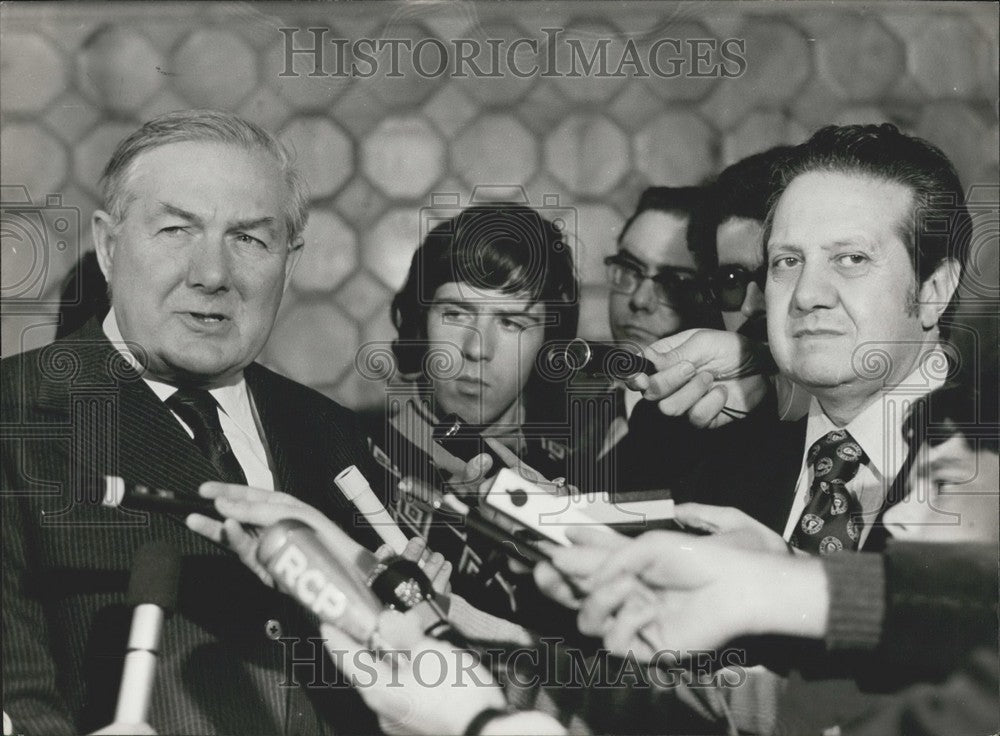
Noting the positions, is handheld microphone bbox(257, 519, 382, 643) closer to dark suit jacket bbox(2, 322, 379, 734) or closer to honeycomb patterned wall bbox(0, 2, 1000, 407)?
dark suit jacket bbox(2, 322, 379, 734)

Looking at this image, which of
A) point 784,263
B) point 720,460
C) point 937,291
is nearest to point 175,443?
point 720,460

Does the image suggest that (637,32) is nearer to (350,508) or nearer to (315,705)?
(350,508)

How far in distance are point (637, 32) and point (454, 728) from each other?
1.43 m

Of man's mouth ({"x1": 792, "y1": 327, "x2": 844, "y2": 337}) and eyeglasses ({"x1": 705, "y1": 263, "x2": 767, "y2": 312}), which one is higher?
eyeglasses ({"x1": 705, "y1": 263, "x2": 767, "y2": 312})

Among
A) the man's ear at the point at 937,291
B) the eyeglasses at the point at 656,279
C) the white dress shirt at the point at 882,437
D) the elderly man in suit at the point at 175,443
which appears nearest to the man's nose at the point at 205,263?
the elderly man in suit at the point at 175,443

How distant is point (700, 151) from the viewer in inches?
83.7

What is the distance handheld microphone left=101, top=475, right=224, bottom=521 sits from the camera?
192 centimetres

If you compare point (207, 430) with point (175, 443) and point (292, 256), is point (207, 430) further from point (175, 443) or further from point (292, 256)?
point (292, 256)

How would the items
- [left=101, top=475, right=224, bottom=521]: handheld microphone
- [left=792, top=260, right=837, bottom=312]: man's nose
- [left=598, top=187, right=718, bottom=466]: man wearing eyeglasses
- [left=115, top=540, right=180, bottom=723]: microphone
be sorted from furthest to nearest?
[left=598, top=187, right=718, bottom=466]: man wearing eyeglasses → [left=792, top=260, right=837, bottom=312]: man's nose → [left=101, top=475, right=224, bottom=521]: handheld microphone → [left=115, top=540, right=180, bottom=723]: microphone

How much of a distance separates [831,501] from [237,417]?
48.2 inches

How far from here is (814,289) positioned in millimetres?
2025
